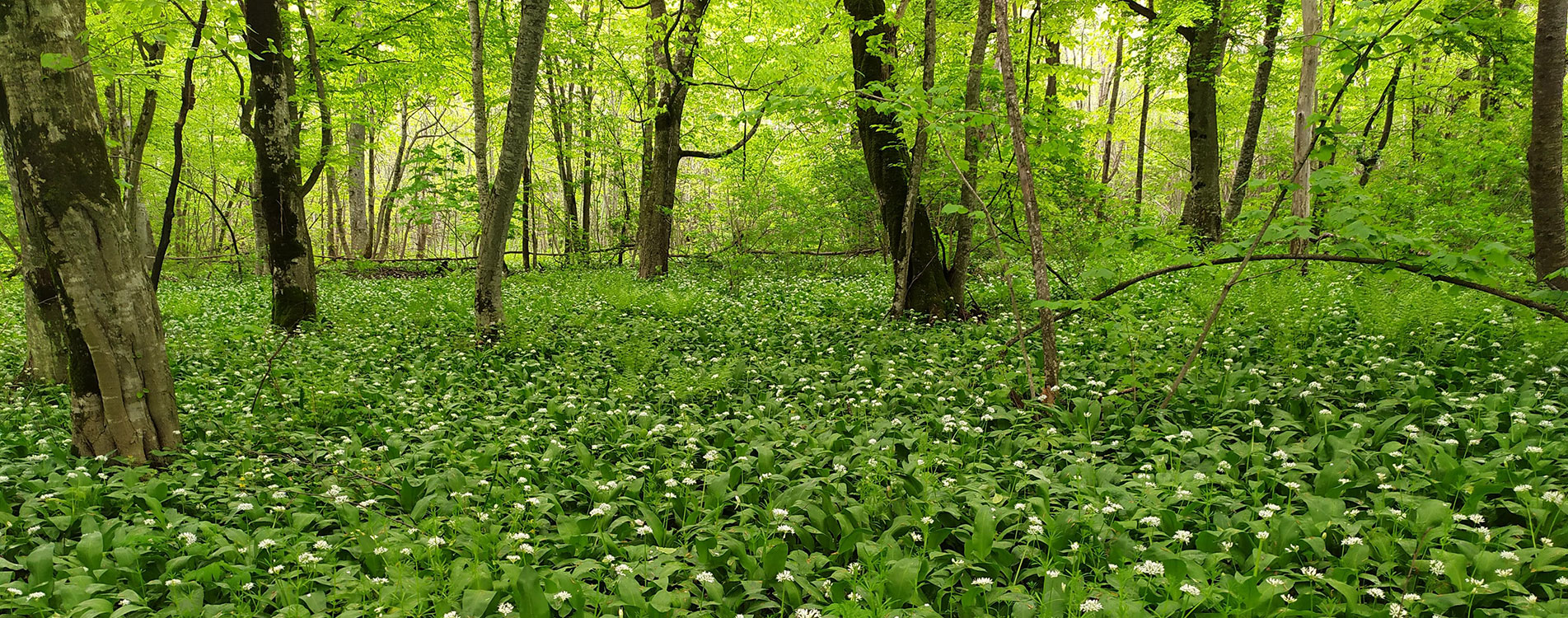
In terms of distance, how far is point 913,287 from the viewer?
Answer: 25.9ft

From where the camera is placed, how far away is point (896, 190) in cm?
799

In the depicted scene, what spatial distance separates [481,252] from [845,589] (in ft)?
19.1

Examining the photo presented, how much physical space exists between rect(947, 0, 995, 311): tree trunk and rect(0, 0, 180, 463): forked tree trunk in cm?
573

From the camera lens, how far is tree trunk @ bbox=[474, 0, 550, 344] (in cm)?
650

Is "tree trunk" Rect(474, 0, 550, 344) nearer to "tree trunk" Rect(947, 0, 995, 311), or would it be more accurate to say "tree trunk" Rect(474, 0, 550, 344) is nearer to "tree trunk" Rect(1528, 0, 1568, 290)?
"tree trunk" Rect(947, 0, 995, 311)

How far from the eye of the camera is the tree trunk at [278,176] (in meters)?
7.75

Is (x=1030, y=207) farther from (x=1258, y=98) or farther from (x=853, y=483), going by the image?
(x=1258, y=98)

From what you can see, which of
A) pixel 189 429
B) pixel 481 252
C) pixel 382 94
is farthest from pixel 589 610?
pixel 382 94

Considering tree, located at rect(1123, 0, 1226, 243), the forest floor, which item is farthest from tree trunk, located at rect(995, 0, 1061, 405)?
tree, located at rect(1123, 0, 1226, 243)

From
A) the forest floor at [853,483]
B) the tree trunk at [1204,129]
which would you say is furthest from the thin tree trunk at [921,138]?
the tree trunk at [1204,129]

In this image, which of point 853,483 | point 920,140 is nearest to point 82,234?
point 853,483

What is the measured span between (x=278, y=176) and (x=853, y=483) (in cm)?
779

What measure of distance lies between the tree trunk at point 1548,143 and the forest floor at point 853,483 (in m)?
0.50

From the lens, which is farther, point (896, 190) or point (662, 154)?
point (662, 154)
